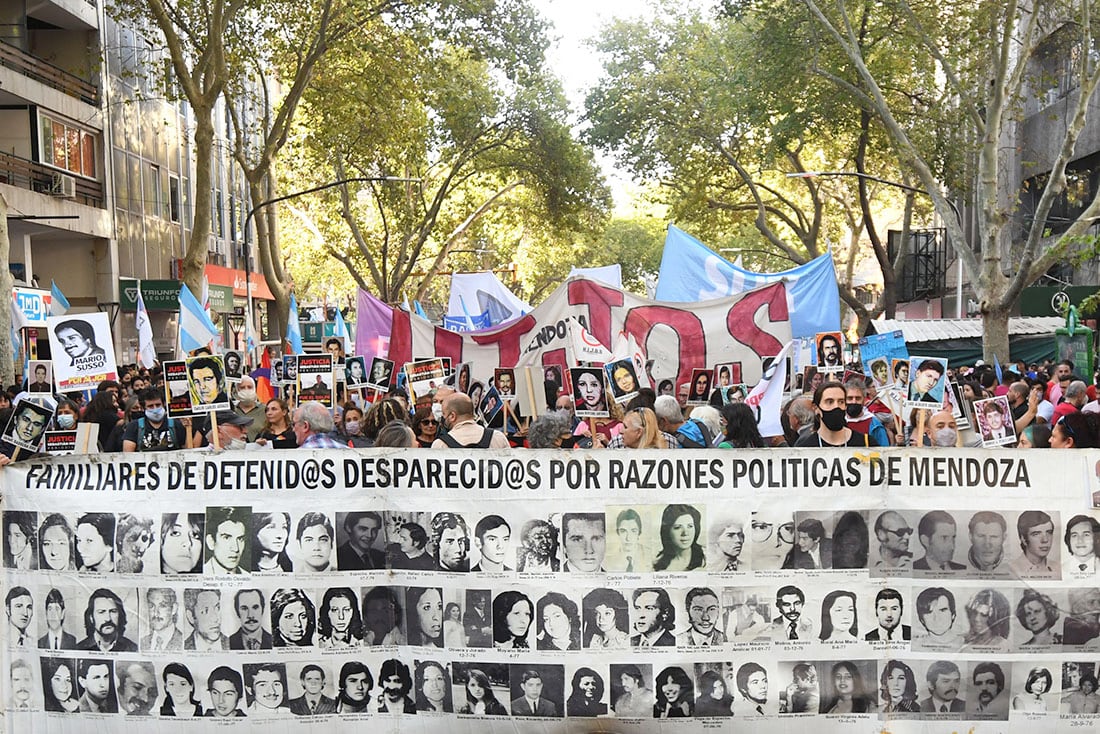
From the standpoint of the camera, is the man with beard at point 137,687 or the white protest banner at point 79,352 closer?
the man with beard at point 137,687

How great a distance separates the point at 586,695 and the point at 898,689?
1.27 metres

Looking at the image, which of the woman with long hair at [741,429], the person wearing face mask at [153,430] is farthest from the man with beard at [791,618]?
the person wearing face mask at [153,430]

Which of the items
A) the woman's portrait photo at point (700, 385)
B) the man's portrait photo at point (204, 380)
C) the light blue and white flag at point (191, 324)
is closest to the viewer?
the man's portrait photo at point (204, 380)

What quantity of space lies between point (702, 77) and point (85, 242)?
57.2 feet

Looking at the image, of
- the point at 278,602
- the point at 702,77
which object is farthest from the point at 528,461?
the point at 702,77

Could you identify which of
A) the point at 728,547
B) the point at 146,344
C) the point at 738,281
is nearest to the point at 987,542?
the point at 728,547

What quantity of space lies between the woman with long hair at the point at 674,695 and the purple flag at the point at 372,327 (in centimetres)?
1103

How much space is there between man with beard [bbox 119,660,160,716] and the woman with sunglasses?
3668mm

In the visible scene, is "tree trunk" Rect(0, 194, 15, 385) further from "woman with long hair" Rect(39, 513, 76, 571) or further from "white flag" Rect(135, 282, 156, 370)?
"woman with long hair" Rect(39, 513, 76, 571)

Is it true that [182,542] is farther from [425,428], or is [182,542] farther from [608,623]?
[425,428]

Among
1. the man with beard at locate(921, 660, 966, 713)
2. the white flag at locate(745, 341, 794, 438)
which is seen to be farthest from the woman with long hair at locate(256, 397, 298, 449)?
the man with beard at locate(921, 660, 966, 713)

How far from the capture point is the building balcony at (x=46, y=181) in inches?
1028

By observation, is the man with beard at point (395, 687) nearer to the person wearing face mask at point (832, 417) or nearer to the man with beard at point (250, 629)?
the man with beard at point (250, 629)

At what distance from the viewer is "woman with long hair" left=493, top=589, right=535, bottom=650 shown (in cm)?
503
